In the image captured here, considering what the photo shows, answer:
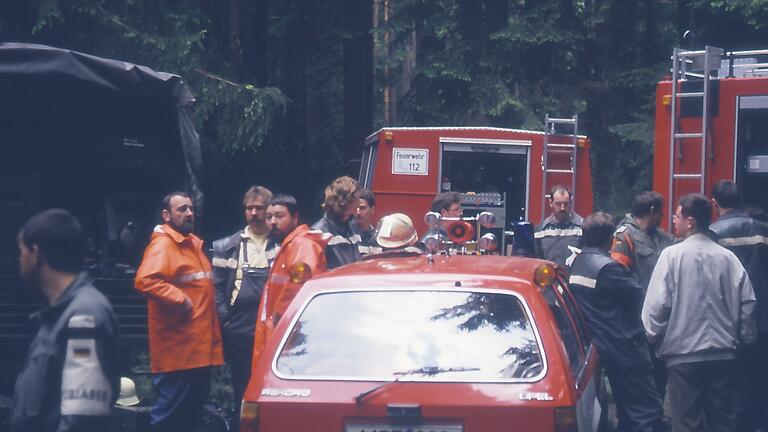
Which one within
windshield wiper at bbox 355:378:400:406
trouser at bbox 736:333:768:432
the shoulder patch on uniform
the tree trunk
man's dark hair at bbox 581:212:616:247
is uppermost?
the tree trunk

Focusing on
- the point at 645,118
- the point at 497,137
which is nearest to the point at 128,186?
the point at 497,137

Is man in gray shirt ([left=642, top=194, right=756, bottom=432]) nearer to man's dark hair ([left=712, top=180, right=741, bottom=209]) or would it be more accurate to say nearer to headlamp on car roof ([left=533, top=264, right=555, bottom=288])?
man's dark hair ([left=712, top=180, right=741, bottom=209])

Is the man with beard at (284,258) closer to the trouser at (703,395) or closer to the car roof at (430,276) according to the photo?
the car roof at (430,276)

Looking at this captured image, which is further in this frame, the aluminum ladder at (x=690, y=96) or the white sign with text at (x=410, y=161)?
the white sign with text at (x=410, y=161)

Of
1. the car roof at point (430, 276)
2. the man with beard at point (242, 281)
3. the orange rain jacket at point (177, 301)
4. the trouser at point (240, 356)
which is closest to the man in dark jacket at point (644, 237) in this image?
the man with beard at point (242, 281)

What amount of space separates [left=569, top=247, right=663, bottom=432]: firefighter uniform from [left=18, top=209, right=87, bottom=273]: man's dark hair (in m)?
4.48

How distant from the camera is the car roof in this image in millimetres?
6016

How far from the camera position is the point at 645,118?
19.5 meters

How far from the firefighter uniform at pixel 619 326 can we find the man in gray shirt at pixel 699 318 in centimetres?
31

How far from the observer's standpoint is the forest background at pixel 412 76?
52.3 ft

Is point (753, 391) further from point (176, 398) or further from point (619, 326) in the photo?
point (176, 398)

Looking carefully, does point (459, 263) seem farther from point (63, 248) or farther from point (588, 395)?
point (63, 248)

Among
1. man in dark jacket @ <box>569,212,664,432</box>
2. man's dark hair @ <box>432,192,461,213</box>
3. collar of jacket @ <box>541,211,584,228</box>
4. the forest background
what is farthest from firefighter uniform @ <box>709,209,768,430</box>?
the forest background

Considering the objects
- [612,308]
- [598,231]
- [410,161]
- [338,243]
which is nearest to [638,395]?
[612,308]
